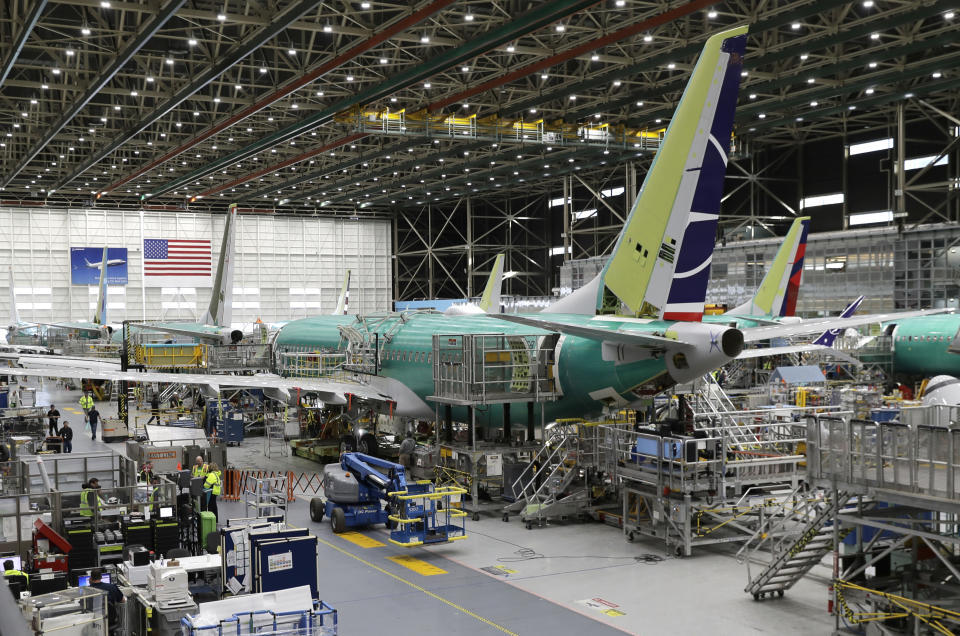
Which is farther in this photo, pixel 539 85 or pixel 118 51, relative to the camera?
pixel 539 85

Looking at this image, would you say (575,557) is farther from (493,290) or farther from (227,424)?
(493,290)

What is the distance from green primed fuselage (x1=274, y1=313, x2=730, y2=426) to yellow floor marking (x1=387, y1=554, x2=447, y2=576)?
5901 millimetres

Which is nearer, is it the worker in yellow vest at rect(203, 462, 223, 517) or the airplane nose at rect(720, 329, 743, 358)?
the airplane nose at rect(720, 329, 743, 358)

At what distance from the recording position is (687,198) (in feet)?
64.7

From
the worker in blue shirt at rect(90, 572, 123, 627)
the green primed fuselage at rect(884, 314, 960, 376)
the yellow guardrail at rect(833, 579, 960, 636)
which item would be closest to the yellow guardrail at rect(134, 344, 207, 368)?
the worker in blue shirt at rect(90, 572, 123, 627)

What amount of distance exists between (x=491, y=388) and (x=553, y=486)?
3.34 m

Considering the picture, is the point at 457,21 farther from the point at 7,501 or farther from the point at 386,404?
the point at 7,501

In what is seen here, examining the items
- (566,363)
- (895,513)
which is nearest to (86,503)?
(566,363)

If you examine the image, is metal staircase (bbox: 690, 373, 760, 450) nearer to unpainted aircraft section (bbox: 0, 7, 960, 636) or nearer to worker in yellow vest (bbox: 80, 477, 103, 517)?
unpainted aircraft section (bbox: 0, 7, 960, 636)

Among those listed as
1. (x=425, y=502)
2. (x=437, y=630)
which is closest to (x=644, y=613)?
(x=437, y=630)

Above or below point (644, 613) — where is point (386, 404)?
above

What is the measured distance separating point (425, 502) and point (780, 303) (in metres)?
22.4

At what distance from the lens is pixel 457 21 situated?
1471 inches

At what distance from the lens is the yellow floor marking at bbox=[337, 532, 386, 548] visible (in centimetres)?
2103
